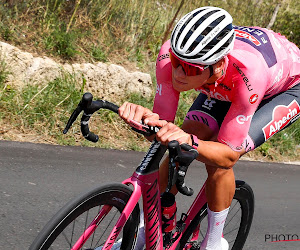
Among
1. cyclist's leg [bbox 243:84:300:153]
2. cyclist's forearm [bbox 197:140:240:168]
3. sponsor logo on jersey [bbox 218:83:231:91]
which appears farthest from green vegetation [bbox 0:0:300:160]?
cyclist's forearm [bbox 197:140:240:168]

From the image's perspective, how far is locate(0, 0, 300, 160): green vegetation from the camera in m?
6.16

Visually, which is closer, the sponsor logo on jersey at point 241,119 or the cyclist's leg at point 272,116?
the sponsor logo on jersey at point 241,119

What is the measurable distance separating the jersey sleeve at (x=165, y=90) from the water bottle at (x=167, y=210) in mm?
496

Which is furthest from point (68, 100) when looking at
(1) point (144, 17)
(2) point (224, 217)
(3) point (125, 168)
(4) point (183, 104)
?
(2) point (224, 217)

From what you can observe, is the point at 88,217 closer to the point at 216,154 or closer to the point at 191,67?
the point at 216,154

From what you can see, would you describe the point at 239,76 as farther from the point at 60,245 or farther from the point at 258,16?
the point at 258,16

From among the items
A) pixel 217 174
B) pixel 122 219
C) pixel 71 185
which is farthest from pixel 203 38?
pixel 71 185

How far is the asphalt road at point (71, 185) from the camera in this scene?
402 centimetres

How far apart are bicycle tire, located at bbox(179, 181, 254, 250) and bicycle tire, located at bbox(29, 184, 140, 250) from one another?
615 millimetres

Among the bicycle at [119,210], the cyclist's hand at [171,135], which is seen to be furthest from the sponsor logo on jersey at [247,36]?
the cyclist's hand at [171,135]

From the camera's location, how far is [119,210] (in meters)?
2.81

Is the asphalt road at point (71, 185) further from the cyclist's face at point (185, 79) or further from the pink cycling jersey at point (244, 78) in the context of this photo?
the cyclist's face at point (185, 79)

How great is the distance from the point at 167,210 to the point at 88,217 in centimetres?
57

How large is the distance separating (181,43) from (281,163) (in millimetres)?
5166
